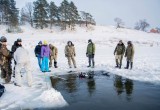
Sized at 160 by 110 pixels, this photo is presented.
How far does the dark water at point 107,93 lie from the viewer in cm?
768

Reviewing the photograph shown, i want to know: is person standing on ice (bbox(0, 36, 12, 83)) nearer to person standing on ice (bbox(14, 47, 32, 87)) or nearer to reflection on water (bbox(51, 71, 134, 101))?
person standing on ice (bbox(14, 47, 32, 87))

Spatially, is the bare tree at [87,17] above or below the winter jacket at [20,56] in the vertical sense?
above

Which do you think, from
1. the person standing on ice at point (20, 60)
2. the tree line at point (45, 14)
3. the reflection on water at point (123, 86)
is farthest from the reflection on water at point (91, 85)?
the tree line at point (45, 14)

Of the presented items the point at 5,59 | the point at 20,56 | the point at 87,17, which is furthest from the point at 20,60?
the point at 87,17

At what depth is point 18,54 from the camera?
10055 millimetres

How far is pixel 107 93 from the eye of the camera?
30.8 feet

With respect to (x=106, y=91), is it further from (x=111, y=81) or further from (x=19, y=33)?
(x=19, y=33)

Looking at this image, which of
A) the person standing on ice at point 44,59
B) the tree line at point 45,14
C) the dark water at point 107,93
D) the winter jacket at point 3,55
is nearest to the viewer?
the dark water at point 107,93

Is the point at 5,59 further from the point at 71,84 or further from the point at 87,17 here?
the point at 87,17

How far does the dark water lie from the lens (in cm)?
768

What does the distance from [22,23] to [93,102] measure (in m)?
65.7

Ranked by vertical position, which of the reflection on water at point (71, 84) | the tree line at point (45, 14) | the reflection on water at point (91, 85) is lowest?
the reflection on water at point (71, 84)

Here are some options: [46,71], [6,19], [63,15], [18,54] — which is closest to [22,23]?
[6,19]

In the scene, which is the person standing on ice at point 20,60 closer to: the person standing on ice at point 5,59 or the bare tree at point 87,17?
the person standing on ice at point 5,59
